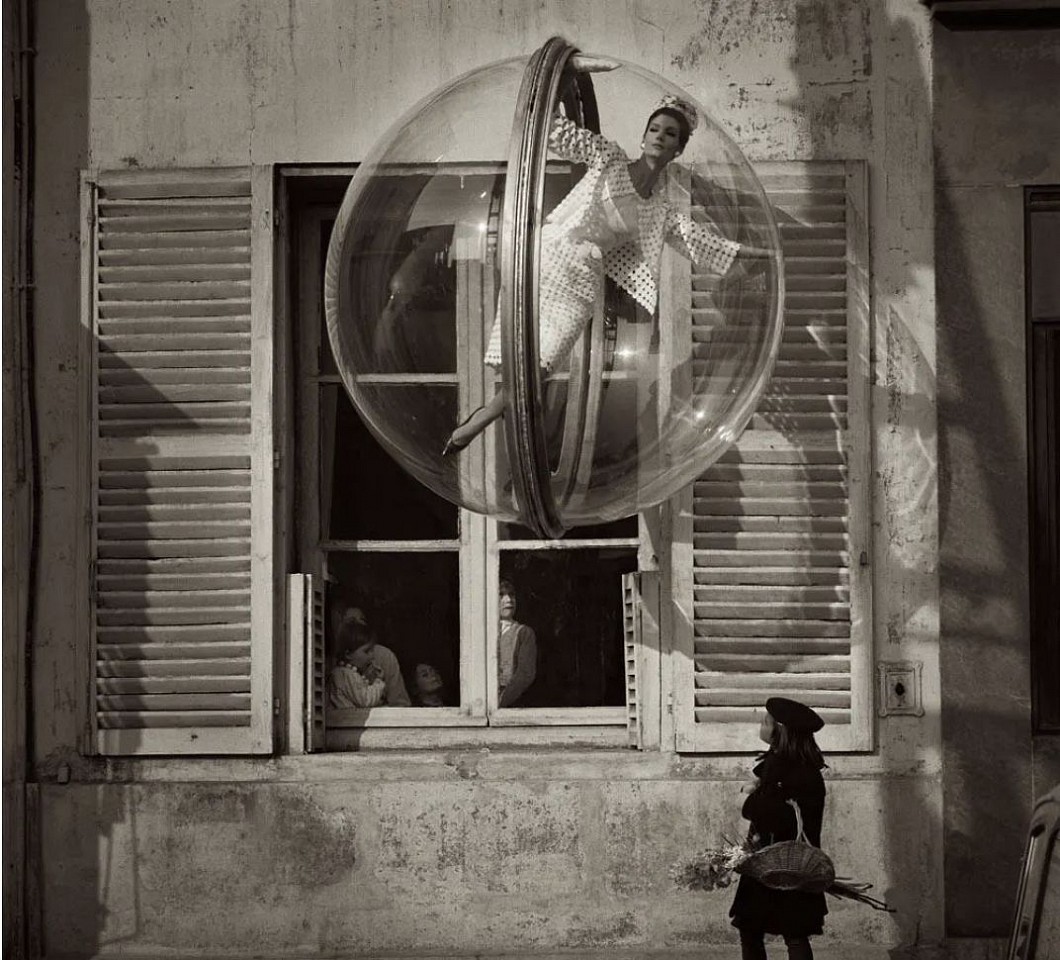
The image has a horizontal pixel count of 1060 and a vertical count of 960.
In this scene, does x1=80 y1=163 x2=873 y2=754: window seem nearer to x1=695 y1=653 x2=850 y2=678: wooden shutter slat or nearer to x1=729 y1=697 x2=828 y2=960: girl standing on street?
x1=695 y1=653 x2=850 y2=678: wooden shutter slat

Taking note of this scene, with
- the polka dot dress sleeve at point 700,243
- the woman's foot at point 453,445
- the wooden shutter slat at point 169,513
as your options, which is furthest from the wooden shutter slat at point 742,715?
the polka dot dress sleeve at point 700,243

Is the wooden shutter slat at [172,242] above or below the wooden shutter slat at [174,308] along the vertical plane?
above

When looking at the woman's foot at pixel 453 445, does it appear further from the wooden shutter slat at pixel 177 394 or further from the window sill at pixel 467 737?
the window sill at pixel 467 737

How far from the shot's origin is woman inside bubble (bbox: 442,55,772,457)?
3822 millimetres

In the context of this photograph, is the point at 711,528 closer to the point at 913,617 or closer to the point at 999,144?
the point at 913,617

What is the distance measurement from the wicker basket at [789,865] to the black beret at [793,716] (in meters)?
0.34

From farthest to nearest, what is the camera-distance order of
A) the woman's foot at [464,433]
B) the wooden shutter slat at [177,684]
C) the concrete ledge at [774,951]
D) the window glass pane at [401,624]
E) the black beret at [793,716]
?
1. the window glass pane at [401,624]
2. the wooden shutter slat at [177,684]
3. the concrete ledge at [774,951]
4. the black beret at [793,716]
5. the woman's foot at [464,433]

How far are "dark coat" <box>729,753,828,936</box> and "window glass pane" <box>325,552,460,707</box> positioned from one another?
1521 mm

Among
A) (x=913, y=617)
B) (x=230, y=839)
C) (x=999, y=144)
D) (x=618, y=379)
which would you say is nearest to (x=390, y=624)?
(x=230, y=839)

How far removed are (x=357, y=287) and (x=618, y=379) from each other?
741 millimetres

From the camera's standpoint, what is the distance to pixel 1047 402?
5.83m

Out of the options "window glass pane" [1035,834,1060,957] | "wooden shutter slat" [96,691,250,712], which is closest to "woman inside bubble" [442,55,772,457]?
"window glass pane" [1035,834,1060,957]

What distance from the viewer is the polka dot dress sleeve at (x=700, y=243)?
13.0 feet

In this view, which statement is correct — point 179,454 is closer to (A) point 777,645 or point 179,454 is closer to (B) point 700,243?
(A) point 777,645
